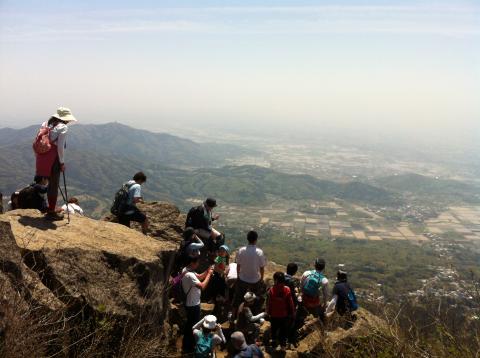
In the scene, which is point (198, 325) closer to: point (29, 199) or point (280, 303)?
point (280, 303)

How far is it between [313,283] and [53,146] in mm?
7444

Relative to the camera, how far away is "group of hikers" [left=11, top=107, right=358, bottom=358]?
28.4 ft

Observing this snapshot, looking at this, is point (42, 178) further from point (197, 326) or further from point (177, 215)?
point (177, 215)

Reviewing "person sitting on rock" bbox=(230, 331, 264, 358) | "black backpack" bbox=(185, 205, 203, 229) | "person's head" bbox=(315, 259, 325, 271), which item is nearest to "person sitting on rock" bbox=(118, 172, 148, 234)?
"black backpack" bbox=(185, 205, 203, 229)

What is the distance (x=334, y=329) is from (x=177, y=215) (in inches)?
330

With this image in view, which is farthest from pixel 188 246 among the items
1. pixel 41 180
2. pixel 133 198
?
pixel 41 180

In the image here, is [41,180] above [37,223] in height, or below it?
above

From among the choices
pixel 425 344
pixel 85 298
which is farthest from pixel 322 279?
pixel 85 298

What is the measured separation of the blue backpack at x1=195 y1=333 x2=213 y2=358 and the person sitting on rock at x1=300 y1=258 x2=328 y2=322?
3.47 m

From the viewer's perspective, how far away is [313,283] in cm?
1075

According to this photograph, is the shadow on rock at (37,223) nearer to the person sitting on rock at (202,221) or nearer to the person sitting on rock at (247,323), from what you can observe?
the person sitting on rock at (202,221)

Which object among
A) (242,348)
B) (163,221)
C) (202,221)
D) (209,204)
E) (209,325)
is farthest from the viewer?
(163,221)

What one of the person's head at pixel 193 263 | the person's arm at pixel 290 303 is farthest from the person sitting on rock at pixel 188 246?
the person's arm at pixel 290 303

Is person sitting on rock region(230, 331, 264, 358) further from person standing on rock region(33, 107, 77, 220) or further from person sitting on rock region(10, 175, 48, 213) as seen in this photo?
person sitting on rock region(10, 175, 48, 213)
